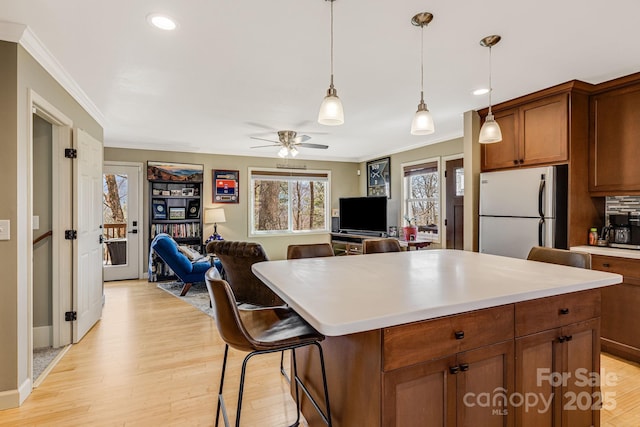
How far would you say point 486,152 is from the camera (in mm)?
3725

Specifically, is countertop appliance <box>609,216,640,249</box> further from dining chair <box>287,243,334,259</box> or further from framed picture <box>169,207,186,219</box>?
framed picture <box>169,207,186,219</box>

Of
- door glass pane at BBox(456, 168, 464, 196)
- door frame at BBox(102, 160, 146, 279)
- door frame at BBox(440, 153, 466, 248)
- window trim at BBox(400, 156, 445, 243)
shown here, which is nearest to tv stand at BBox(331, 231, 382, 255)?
window trim at BBox(400, 156, 445, 243)

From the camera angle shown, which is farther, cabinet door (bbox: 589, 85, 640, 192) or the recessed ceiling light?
cabinet door (bbox: 589, 85, 640, 192)

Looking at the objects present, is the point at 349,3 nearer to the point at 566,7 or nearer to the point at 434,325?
the point at 566,7

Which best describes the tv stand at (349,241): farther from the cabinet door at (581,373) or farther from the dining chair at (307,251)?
the cabinet door at (581,373)

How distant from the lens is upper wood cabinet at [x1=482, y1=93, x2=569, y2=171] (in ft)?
10.1

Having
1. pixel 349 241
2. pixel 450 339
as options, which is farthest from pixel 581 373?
pixel 349 241

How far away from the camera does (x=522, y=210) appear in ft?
10.7

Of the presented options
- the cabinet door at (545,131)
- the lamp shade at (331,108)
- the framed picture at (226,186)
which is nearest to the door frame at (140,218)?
the framed picture at (226,186)

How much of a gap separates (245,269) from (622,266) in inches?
132

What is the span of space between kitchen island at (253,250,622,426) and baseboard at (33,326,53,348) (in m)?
2.60

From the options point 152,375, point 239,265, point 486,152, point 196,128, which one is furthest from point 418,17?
point 196,128

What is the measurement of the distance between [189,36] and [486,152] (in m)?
3.15

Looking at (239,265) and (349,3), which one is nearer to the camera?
(349,3)
